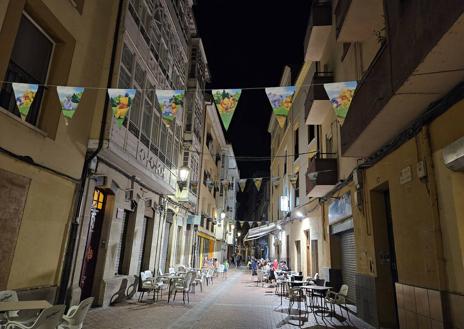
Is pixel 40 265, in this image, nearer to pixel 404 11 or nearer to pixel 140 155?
pixel 140 155

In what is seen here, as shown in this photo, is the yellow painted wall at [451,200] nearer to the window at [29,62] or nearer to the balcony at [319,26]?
the window at [29,62]

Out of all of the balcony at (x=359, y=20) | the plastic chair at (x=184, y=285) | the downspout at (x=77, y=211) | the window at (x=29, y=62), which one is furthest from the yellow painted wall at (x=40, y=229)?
the balcony at (x=359, y=20)

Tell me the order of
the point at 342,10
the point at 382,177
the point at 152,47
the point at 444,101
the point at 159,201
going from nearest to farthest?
the point at 444,101
the point at 382,177
the point at 342,10
the point at 152,47
the point at 159,201

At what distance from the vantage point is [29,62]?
7.56 metres

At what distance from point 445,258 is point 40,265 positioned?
8486mm

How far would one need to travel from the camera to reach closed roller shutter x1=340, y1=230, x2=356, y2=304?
11680 mm

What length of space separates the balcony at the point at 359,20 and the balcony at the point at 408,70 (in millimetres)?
2327

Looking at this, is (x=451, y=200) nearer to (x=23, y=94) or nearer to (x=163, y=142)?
(x=23, y=94)

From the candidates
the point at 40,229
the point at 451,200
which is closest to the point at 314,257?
the point at 451,200

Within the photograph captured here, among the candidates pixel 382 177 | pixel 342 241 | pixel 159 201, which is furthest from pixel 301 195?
pixel 382 177

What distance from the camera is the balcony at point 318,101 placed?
1316cm

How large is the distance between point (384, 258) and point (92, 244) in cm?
879

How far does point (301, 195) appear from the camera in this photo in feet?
67.1

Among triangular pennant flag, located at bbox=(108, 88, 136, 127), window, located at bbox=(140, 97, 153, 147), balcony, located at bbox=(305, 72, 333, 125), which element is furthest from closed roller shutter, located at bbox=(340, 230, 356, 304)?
triangular pennant flag, located at bbox=(108, 88, 136, 127)
